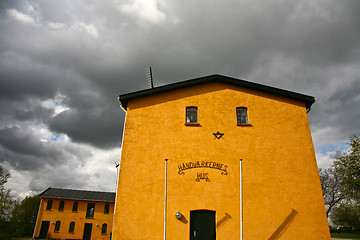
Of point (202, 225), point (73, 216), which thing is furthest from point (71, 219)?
point (202, 225)

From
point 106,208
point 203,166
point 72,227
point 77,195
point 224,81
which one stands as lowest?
point 72,227

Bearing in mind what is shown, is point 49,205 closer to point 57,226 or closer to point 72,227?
point 57,226

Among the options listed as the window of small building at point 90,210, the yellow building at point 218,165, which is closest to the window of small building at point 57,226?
the window of small building at point 90,210

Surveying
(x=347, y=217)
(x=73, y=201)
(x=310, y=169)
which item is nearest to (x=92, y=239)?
(x=73, y=201)

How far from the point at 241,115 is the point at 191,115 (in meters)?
2.69

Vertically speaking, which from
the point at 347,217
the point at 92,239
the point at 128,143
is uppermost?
the point at 128,143

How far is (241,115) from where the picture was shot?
1220 cm

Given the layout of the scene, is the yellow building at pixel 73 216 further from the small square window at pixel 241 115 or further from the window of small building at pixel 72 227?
the small square window at pixel 241 115

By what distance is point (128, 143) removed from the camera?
38.0ft

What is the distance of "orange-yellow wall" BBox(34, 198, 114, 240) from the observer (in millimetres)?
30188

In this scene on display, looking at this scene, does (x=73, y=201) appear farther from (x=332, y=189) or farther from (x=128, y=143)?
(x=332, y=189)

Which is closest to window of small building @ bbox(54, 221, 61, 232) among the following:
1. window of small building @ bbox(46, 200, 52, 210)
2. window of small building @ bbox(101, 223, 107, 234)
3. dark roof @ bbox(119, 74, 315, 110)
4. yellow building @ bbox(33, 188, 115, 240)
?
yellow building @ bbox(33, 188, 115, 240)

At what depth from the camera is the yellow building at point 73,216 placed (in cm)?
3017

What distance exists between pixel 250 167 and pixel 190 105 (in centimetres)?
440
